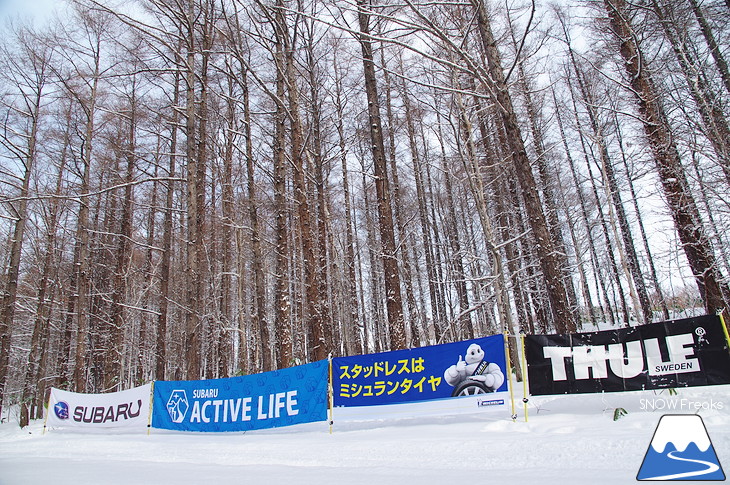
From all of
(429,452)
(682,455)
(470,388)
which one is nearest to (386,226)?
(470,388)

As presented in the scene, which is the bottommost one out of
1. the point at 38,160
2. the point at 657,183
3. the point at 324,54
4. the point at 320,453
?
the point at 320,453

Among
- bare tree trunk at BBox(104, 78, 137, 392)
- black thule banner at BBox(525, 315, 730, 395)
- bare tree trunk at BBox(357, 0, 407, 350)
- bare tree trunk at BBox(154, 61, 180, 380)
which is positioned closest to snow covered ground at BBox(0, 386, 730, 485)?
black thule banner at BBox(525, 315, 730, 395)

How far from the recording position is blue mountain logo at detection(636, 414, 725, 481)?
277 cm

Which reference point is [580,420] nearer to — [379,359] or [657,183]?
[379,359]

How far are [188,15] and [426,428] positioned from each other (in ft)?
41.9

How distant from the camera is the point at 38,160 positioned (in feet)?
51.4

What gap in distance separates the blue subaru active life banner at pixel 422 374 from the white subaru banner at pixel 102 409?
5.57 m

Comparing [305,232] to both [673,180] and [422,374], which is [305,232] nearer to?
[422,374]

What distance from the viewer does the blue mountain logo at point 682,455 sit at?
277 cm

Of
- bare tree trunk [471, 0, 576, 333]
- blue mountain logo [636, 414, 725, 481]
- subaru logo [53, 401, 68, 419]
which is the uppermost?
bare tree trunk [471, 0, 576, 333]

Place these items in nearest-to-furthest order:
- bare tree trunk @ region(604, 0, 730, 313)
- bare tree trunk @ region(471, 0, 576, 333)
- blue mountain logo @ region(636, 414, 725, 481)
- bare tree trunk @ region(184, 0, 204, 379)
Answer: blue mountain logo @ region(636, 414, 725, 481), bare tree trunk @ region(471, 0, 576, 333), bare tree trunk @ region(604, 0, 730, 313), bare tree trunk @ region(184, 0, 204, 379)

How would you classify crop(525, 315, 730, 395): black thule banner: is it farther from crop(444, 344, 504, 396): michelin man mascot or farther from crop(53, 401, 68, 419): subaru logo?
crop(53, 401, 68, 419): subaru logo

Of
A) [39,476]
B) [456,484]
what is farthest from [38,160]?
[456,484]

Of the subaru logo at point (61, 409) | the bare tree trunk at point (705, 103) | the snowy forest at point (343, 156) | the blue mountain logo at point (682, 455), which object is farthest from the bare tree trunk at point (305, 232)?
the bare tree trunk at point (705, 103)
